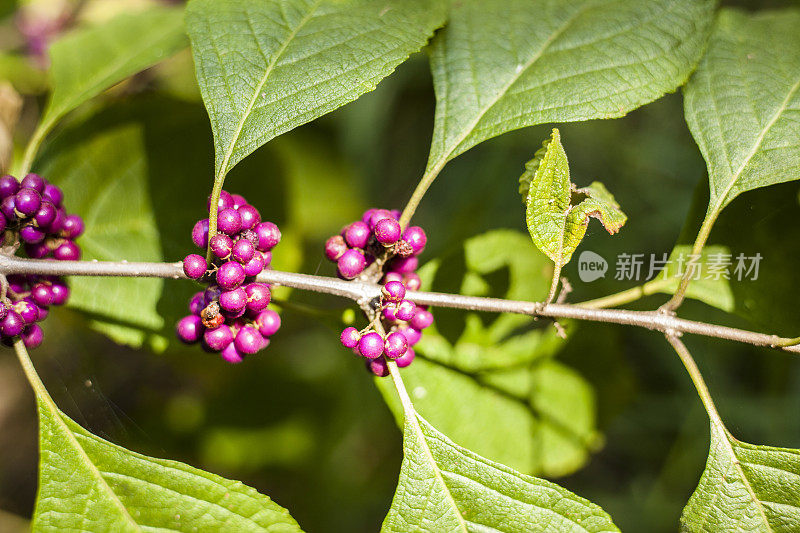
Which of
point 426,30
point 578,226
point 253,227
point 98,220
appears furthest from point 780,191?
point 98,220

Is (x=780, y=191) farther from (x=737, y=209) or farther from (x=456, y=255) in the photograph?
(x=456, y=255)

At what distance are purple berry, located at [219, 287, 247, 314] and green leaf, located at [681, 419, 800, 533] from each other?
1412 millimetres

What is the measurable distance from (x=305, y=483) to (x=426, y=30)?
9.74 feet

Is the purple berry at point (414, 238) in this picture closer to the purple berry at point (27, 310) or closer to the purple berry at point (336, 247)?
the purple berry at point (336, 247)

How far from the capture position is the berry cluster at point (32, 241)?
1.79 metres

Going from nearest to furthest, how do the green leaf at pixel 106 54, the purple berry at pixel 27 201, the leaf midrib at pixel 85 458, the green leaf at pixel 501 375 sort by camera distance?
1. the leaf midrib at pixel 85 458
2. the purple berry at pixel 27 201
3. the green leaf at pixel 501 375
4. the green leaf at pixel 106 54

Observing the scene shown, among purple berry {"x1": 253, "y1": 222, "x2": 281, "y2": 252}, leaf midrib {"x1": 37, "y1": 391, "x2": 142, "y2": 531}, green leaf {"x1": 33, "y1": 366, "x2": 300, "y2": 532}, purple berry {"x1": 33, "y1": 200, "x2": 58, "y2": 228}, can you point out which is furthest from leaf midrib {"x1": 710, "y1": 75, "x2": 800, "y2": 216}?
purple berry {"x1": 33, "y1": 200, "x2": 58, "y2": 228}

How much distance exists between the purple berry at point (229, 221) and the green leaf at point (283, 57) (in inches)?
5.6

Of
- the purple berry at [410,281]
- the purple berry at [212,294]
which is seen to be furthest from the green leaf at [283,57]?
the purple berry at [410,281]

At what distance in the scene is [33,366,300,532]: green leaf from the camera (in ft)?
5.53

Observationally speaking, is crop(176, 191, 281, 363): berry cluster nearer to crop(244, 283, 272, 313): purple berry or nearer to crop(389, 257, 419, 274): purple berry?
crop(244, 283, 272, 313): purple berry

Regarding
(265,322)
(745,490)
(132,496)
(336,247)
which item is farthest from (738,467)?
(132,496)

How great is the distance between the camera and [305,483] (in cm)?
386

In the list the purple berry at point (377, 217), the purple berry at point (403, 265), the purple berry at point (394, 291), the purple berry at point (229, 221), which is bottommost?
the purple berry at point (394, 291)
